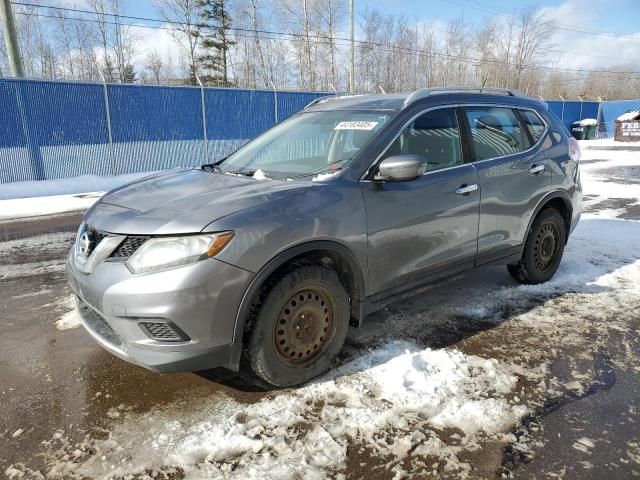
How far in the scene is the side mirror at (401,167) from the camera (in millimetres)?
3180

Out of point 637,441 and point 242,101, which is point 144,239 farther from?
point 242,101

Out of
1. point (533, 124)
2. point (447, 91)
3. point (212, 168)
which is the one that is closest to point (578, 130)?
point (533, 124)

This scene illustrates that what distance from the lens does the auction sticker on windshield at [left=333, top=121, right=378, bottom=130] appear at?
355cm

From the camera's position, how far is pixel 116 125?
13.3 metres

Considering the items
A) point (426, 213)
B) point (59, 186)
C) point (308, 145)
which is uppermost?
point (308, 145)

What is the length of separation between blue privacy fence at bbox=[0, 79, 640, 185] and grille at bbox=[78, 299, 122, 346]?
1062cm

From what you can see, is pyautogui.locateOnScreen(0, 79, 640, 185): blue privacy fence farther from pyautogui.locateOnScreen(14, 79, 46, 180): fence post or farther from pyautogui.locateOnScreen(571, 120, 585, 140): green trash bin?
pyautogui.locateOnScreen(571, 120, 585, 140): green trash bin

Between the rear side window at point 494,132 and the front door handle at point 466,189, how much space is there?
297 millimetres

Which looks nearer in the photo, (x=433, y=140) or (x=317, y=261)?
(x=317, y=261)

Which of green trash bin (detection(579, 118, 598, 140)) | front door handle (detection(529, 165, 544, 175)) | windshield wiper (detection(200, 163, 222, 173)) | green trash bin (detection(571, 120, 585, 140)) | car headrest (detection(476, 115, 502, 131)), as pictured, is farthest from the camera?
green trash bin (detection(571, 120, 585, 140))

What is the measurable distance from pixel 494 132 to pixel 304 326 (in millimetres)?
2519

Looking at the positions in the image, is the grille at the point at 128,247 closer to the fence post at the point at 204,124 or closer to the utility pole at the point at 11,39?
the utility pole at the point at 11,39

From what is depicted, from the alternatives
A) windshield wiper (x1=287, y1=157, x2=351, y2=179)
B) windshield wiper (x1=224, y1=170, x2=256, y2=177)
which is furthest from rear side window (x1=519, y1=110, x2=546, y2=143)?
windshield wiper (x1=224, y1=170, x2=256, y2=177)

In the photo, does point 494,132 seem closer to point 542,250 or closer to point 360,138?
point 542,250
